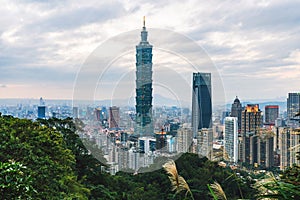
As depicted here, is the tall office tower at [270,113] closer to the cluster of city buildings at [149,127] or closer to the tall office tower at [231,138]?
the tall office tower at [231,138]

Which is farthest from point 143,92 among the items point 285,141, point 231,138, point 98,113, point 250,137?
point 250,137

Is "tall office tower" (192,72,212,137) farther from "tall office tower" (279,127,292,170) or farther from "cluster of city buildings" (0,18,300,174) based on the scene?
"tall office tower" (279,127,292,170)

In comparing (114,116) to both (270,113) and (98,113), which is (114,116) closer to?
(98,113)

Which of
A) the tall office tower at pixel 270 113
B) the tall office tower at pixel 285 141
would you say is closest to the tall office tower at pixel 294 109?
the tall office tower at pixel 285 141

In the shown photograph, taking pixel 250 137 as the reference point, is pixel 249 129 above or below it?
above

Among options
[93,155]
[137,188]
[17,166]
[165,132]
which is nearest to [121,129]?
[165,132]

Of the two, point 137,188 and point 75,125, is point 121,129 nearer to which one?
point 75,125
